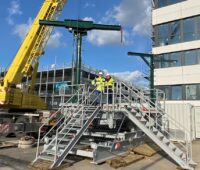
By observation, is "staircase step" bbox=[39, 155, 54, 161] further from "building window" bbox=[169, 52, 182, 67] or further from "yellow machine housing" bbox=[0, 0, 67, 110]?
"building window" bbox=[169, 52, 182, 67]

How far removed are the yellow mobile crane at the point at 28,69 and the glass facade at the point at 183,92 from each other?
412 inches

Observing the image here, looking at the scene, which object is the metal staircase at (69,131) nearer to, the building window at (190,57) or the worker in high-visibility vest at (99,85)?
the worker in high-visibility vest at (99,85)

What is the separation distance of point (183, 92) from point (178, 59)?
2.90m

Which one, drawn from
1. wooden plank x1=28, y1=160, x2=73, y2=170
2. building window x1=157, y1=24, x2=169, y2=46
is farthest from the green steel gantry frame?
building window x1=157, y1=24, x2=169, y2=46

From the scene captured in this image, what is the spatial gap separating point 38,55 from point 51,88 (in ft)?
65.2

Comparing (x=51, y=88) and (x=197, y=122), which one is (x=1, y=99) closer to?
(x=197, y=122)

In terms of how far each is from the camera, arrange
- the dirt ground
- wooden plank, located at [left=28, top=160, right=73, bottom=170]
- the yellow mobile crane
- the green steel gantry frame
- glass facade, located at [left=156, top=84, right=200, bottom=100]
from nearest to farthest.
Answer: wooden plank, located at [left=28, top=160, right=73, bottom=170]
the dirt ground
the green steel gantry frame
the yellow mobile crane
glass facade, located at [left=156, top=84, right=200, bottom=100]

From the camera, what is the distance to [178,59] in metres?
23.6

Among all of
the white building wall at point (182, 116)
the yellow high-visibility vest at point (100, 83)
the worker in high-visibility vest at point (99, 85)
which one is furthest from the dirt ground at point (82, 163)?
the white building wall at point (182, 116)

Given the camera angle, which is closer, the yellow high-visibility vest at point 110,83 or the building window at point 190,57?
the yellow high-visibility vest at point 110,83

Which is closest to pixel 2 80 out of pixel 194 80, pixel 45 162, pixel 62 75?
pixel 45 162

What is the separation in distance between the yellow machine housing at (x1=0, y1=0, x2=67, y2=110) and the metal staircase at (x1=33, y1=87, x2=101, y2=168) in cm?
714

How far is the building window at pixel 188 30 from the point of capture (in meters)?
23.3

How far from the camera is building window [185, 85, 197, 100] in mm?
22234
